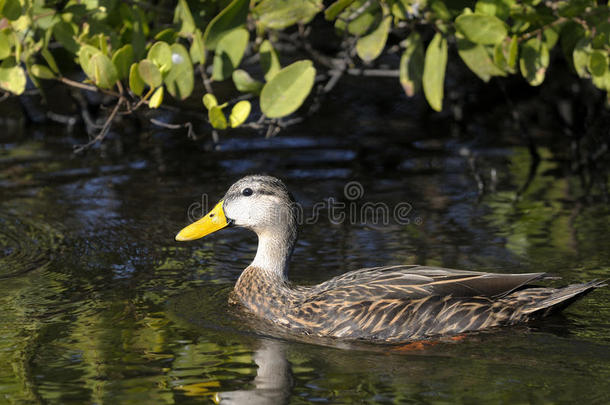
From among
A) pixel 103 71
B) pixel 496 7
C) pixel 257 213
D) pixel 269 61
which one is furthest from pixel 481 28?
pixel 103 71

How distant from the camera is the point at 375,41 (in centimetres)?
778

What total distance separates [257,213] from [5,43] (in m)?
2.22

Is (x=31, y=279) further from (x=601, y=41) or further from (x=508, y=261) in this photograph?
(x=601, y=41)

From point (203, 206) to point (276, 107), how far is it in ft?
10.1

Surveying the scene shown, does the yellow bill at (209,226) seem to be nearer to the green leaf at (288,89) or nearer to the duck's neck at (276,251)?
the duck's neck at (276,251)

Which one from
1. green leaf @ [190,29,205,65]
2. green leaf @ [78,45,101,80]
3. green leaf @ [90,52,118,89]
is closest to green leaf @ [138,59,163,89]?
green leaf @ [90,52,118,89]

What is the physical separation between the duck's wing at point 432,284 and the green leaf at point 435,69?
56.7 inches

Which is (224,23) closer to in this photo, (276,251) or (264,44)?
(264,44)

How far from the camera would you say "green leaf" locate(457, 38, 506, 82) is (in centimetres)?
776

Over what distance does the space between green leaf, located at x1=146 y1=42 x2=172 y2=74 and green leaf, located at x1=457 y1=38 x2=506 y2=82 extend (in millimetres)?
2336

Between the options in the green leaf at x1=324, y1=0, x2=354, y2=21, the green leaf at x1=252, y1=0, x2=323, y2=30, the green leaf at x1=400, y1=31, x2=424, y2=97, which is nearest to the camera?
the green leaf at x1=324, y1=0, x2=354, y2=21

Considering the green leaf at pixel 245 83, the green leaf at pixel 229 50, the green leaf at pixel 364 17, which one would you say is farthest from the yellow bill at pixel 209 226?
the green leaf at pixel 364 17

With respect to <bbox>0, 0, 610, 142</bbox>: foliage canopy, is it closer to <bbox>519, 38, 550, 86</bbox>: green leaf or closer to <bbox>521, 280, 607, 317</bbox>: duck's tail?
<bbox>519, 38, 550, 86</bbox>: green leaf

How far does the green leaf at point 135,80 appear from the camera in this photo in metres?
6.75
